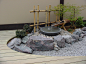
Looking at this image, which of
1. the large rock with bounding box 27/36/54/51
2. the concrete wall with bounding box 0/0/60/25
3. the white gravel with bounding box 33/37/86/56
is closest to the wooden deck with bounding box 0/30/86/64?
the white gravel with bounding box 33/37/86/56

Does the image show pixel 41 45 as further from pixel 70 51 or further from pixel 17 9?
pixel 17 9

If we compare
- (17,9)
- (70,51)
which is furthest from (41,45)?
(17,9)

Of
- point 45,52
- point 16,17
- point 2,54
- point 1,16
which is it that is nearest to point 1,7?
point 1,16

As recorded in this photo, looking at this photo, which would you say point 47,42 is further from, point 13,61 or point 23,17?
point 23,17

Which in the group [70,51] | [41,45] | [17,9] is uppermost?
[17,9]

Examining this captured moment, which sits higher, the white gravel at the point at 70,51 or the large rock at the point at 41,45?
the large rock at the point at 41,45

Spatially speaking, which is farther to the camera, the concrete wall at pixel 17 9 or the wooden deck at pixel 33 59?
the concrete wall at pixel 17 9

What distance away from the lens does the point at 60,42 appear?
14.2 feet

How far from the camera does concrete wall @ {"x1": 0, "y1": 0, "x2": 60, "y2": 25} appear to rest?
20.7 feet

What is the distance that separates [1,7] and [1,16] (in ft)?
1.88

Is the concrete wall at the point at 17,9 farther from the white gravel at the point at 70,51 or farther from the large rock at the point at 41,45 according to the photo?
the white gravel at the point at 70,51

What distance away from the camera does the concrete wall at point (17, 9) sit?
6294 mm

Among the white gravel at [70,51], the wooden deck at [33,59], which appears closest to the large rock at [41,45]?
the white gravel at [70,51]

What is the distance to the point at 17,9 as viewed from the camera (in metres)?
6.45
